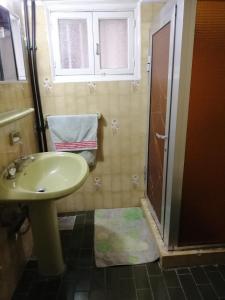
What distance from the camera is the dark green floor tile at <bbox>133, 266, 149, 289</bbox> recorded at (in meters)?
1.45

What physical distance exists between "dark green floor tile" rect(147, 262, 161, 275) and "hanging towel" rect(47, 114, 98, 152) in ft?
3.52

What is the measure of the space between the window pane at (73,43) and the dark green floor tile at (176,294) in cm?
189

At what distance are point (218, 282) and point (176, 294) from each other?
32cm

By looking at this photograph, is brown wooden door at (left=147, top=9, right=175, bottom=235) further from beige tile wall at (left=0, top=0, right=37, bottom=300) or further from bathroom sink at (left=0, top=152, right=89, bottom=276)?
beige tile wall at (left=0, top=0, right=37, bottom=300)

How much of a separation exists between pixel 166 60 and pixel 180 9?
1.07ft

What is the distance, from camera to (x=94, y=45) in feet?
6.16

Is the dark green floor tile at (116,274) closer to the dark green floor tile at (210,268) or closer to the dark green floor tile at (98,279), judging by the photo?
the dark green floor tile at (98,279)

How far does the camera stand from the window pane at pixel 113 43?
1.89 m

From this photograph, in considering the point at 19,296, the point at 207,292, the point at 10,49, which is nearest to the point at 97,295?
the point at 19,296

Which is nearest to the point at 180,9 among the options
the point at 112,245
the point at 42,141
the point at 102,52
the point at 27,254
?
the point at 102,52

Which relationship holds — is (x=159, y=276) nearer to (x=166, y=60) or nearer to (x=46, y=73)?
(x=166, y=60)

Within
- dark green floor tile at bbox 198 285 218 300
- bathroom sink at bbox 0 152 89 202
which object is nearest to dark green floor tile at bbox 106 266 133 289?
dark green floor tile at bbox 198 285 218 300

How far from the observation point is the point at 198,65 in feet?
3.96

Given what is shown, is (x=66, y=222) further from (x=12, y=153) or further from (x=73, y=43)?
(x=73, y=43)
